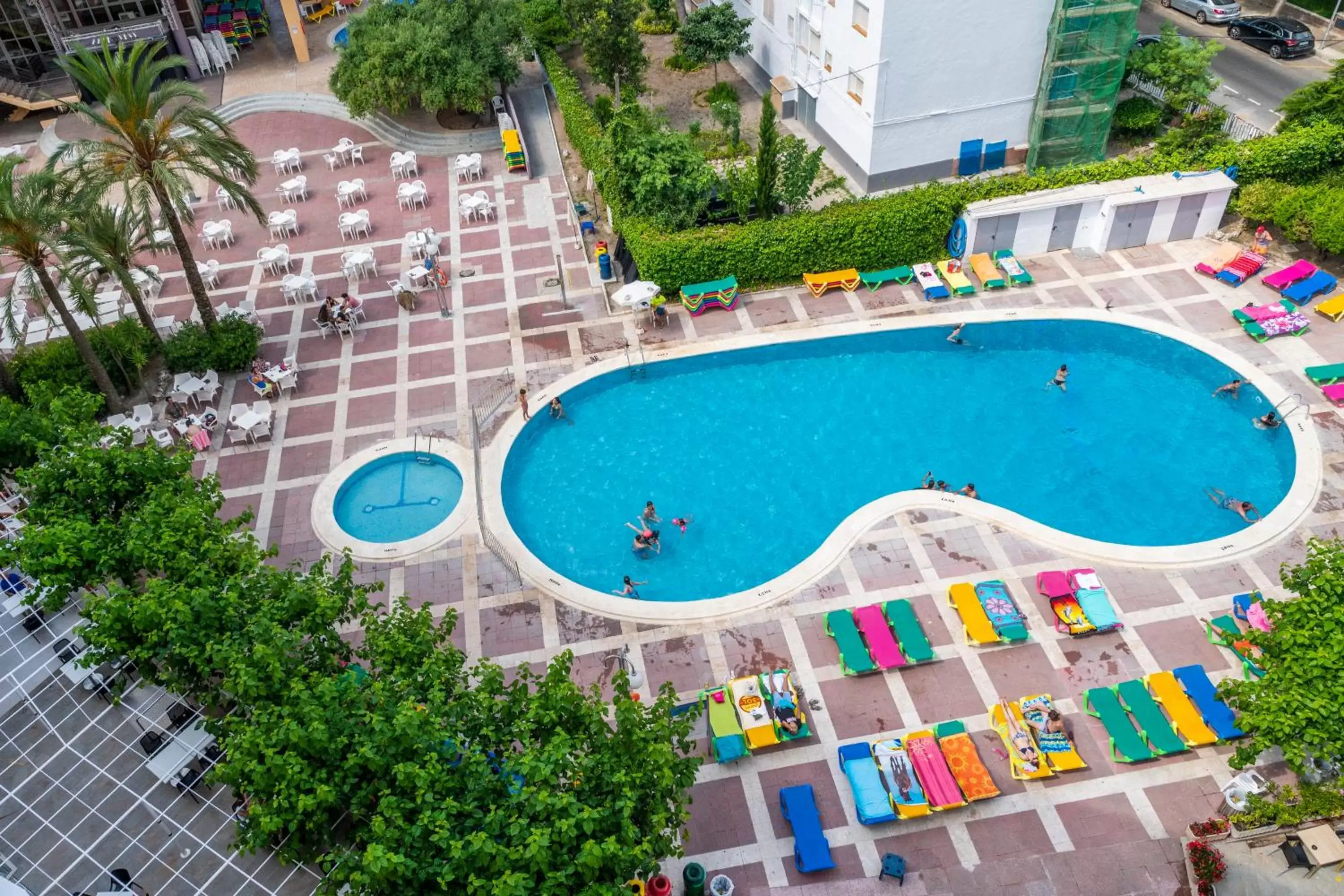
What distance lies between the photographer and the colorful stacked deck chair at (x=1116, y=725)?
20.0 metres

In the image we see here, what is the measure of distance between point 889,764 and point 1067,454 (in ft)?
41.1

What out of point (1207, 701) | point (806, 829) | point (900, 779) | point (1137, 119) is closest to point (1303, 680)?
point (1207, 701)

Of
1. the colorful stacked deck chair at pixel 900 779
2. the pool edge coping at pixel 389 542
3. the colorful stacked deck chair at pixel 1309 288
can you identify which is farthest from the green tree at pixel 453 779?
the colorful stacked deck chair at pixel 1309 288

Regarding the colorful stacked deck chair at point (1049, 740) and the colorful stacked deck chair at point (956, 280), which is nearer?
the colorful stacked deck chair at point (1049, 740)

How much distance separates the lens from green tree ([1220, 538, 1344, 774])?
53.5ft

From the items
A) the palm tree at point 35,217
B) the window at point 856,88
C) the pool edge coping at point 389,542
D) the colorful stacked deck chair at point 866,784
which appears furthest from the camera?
the window at point 856,88

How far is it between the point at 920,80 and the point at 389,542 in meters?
25.4

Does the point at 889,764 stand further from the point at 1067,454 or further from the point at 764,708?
the point at 1067,454

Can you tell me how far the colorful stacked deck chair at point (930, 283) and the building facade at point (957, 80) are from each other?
5.55 meters

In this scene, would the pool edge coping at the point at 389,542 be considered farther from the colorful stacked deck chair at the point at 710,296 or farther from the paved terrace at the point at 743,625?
the colorful stacked deck chair at the point at 710,296

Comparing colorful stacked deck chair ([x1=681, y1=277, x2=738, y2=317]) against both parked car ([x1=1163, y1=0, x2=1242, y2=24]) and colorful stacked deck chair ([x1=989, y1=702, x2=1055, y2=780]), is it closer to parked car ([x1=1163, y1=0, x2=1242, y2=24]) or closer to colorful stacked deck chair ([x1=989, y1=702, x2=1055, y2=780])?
colorful stacked deck chair ([x1=989, y1=702, x2=1055, y2=780])

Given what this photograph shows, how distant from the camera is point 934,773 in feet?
64.4

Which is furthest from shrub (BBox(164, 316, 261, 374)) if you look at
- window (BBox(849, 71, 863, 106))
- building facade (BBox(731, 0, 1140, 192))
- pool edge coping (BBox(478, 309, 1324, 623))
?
window (BBox(849, 71, 863, 106))

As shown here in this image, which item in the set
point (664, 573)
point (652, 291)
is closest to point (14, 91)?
point (652, 291)
